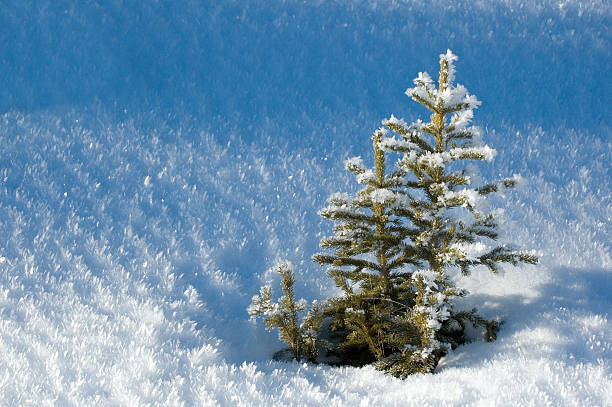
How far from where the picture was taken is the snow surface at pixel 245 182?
6230 millimetres

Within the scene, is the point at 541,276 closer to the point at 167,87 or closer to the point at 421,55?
the point at 421,55

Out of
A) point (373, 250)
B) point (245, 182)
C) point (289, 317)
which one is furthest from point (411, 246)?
point (245, 182)

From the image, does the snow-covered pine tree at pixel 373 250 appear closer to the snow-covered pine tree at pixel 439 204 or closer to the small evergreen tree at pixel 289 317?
the snow-covered pine tree at pixel 439 204

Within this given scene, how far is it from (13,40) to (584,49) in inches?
502

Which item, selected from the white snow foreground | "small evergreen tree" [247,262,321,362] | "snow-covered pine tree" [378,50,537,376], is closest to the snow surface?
the white snow foreground

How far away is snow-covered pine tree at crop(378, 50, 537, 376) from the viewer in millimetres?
6418

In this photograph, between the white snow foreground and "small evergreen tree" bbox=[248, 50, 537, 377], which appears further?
"small evergreen tree" bbox=[248, 50, 537, 377]

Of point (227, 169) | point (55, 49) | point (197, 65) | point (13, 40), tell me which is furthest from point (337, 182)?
point (13, 40)

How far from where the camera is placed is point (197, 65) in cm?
1271

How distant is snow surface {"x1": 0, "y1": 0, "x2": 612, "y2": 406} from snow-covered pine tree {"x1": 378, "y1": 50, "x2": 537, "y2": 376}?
467 millimetres

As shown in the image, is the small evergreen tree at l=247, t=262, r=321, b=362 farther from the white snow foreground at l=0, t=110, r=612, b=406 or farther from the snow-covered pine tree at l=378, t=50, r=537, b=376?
the snow-covered pine tree at l=378, t=50, r=537, b=376

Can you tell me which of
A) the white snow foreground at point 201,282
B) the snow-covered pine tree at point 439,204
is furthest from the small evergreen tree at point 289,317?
the snow-covered pine tree at point 439,204

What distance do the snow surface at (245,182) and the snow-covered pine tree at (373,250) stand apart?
20.1 inches

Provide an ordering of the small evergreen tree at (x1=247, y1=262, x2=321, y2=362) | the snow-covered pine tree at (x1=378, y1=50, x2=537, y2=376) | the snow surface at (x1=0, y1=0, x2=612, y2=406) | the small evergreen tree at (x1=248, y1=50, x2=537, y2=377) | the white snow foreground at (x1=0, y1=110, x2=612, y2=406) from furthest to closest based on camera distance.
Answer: the small evergreen tree at (x1=247, y1=262, x2=321, y2=362)
the small evergreen tree at (x1=248, y1=50, x2=537, y2=377)
the snow-covered pine tree at (x1=378, y1=50, x2=537, y2=376)
the snow surface at (x1=0, y1=0, x2=612, y2=406)
the white snow foreground at (x1=0, y1=110, x2=612, y2=406)
